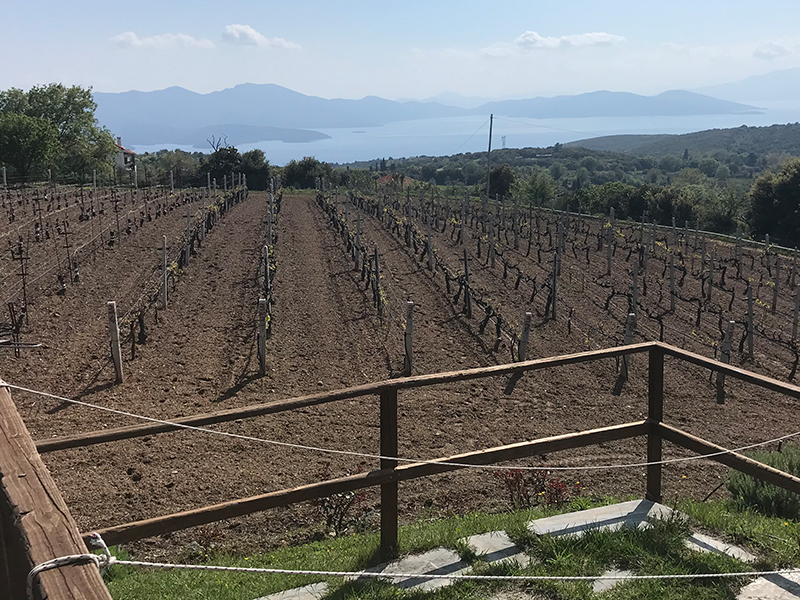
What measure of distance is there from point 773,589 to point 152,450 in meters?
6.73

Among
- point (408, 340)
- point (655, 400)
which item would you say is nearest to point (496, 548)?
point (655, 400)

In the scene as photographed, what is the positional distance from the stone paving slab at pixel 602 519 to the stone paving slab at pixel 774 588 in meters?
0.68

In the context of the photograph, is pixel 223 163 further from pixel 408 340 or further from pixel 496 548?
pixel 496 548

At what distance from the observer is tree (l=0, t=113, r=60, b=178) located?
4388 centimetres

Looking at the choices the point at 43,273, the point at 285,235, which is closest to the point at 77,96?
the point at 285,235

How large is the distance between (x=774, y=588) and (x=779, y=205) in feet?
146

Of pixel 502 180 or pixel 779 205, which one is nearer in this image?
pixel 779 205

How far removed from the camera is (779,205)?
41844mm

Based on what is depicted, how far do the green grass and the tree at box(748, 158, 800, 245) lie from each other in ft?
138

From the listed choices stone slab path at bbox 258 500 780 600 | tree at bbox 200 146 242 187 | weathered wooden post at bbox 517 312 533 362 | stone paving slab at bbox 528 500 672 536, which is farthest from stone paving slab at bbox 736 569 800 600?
tree at bbox 200 146 242 187

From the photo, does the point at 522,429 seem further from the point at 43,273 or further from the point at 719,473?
the point at 43,273

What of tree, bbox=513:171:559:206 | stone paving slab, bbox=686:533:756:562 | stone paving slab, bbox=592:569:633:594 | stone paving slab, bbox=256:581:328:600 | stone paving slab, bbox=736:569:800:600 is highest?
tree, bbox=513:171:559:206

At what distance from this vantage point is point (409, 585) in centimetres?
328

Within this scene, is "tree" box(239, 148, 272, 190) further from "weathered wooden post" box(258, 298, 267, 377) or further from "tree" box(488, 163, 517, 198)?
"weathered wooden post" box(258, 298, 267, 377)
